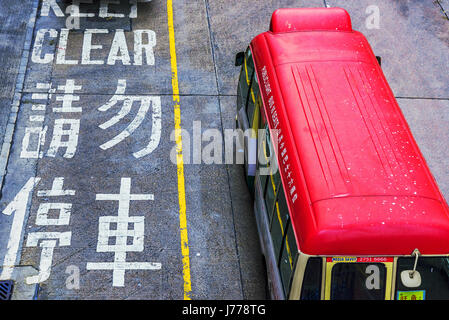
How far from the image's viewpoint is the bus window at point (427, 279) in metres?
6.88

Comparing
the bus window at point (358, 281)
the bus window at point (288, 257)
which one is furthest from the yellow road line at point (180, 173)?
the bus window at point (358, 281)

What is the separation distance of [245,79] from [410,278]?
4712 mm

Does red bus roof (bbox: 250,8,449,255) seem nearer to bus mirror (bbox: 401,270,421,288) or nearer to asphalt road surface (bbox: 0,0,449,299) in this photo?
bus mirror (bbox: 401,270,421,288)

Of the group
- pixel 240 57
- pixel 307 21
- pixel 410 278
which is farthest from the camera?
pixel 240 57

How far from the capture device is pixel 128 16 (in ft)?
47.8

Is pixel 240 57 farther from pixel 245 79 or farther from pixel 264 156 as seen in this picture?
pixel 264 156

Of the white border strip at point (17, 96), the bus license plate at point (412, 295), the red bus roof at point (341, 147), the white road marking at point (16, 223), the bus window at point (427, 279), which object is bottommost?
the white road marking at point (16, 223)

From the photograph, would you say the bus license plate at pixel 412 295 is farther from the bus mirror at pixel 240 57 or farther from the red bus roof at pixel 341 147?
the bus mirror at pixel 240 57

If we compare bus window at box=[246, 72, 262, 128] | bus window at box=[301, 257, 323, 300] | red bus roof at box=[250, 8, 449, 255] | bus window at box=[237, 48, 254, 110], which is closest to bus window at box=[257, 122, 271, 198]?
red bus roof at box=[250, 8, 449, 255]

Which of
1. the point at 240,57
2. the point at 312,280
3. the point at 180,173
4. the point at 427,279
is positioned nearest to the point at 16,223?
the point at 180,173

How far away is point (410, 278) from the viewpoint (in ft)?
22.9

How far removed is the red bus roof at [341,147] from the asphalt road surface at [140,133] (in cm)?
226

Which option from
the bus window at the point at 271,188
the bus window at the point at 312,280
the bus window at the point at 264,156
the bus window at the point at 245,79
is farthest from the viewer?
the bus window at the point at 245,79

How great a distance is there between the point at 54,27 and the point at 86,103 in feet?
9.00
